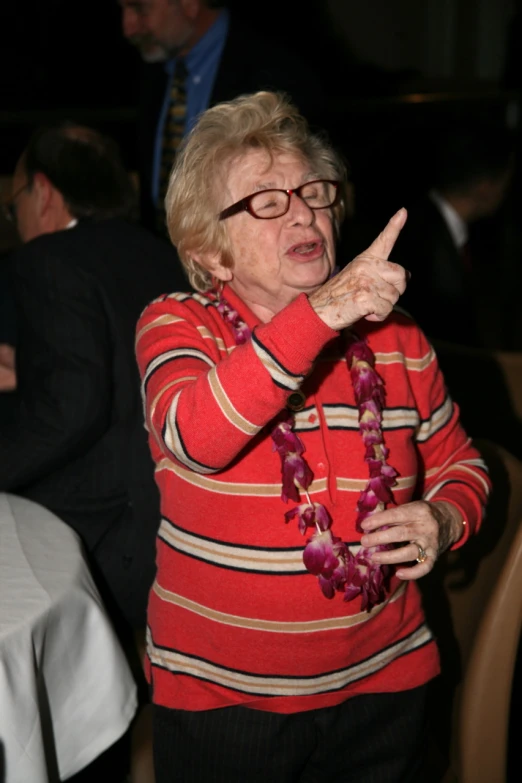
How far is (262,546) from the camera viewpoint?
4.38 ft

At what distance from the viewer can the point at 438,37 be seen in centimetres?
815

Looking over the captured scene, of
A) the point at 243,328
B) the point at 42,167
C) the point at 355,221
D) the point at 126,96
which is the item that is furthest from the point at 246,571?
the point at 126,96

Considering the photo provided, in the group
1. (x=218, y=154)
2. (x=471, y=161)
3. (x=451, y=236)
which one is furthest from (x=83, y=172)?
(x=471, y=161)

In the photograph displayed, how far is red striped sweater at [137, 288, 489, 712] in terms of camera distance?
52.5 inches

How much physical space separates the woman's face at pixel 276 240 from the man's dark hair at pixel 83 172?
30.8 inches

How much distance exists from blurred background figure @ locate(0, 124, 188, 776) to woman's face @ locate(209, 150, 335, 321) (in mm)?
433

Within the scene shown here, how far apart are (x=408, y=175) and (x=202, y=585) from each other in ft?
16.9

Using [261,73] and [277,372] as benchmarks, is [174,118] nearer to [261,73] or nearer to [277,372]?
[261,73]

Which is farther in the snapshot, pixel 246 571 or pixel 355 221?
pixel 355 221

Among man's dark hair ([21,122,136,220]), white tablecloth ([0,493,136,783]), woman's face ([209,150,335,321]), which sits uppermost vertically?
woman's face ([209,150,335,321])

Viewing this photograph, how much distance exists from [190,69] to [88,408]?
191 centimetres

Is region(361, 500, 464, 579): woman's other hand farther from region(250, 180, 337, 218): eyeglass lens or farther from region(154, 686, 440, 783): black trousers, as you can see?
region(250, 180, 337, 218): eyeglass lens

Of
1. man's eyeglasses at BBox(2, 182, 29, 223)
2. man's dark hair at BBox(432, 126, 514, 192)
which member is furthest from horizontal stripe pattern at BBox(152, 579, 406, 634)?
man's dark hair at BBox(432, 126, 514, 192)

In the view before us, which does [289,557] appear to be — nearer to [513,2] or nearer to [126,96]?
[126,96]
